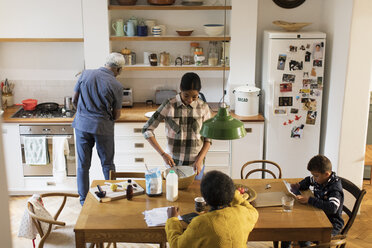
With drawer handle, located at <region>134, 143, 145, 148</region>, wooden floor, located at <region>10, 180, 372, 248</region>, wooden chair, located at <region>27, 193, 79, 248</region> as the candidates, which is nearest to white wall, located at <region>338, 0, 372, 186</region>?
wooden floor, located at <region>10, 180, 372, 248</region>

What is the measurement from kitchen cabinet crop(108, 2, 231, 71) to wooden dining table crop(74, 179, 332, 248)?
2383mm

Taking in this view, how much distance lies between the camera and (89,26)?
4.99m

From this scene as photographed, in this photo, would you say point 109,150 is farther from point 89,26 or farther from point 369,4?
point 369,4

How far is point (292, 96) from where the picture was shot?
4934 mm

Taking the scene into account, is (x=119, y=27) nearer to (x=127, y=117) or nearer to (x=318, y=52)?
(x=127, y=117)

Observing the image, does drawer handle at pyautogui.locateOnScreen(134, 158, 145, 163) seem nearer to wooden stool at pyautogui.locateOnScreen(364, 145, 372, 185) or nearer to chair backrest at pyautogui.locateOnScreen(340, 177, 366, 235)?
chair backrest at pyautogui.locateOnScreen(340, 177, 366, 235)

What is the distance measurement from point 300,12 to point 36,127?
3.30 metres

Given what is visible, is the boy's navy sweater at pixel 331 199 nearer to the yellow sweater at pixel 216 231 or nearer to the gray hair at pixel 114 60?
the yellow sweater at pixel 216 231

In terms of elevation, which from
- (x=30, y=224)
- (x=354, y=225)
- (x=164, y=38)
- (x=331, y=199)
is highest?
(x=164, y=38)

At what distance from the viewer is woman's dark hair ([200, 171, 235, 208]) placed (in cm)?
231

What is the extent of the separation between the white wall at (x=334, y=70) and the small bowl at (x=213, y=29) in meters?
1.19

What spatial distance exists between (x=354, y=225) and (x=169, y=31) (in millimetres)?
2955

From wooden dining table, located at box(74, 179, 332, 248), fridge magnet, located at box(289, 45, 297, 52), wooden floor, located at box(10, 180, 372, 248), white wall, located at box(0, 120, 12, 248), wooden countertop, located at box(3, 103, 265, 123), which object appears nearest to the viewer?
white wall, located at box(0, 120, 12, 248)

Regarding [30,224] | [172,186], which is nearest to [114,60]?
[172,186]
